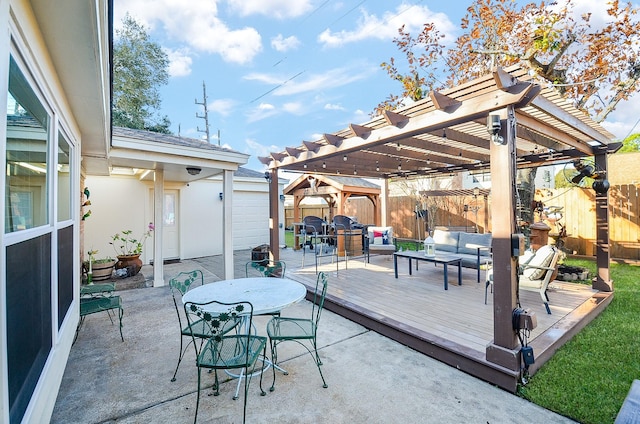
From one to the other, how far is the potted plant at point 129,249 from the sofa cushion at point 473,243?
770cm

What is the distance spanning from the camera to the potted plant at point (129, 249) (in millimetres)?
6859

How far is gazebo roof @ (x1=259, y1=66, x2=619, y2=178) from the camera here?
2887mm

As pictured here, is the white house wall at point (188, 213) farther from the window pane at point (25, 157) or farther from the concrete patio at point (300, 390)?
the window pane at point (25, 157)

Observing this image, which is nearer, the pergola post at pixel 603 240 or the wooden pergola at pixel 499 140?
the wooden pergola at pixel 499 140

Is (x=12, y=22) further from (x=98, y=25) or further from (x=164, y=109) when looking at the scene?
(x=164, y=109)

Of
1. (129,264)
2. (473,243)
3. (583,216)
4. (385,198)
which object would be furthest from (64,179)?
(583,216)

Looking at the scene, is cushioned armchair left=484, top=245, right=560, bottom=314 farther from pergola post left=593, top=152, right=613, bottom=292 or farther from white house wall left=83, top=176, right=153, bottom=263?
white house wall left=83, top=176, right=153, bottom=263

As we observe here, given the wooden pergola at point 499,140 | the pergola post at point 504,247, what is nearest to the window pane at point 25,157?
the wooden pergola at point 499,140

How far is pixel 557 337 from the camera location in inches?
127

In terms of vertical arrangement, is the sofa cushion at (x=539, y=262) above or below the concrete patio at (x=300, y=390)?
above

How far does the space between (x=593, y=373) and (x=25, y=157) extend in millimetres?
4993

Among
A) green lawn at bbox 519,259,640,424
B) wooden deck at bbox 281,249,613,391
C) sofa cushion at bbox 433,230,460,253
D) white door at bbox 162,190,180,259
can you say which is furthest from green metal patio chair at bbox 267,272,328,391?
white door at bbox 162,190,180,259

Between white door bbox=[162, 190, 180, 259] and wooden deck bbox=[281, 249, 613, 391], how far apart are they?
4472 millimetres

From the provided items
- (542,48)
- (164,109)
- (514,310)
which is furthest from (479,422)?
(164,109)
